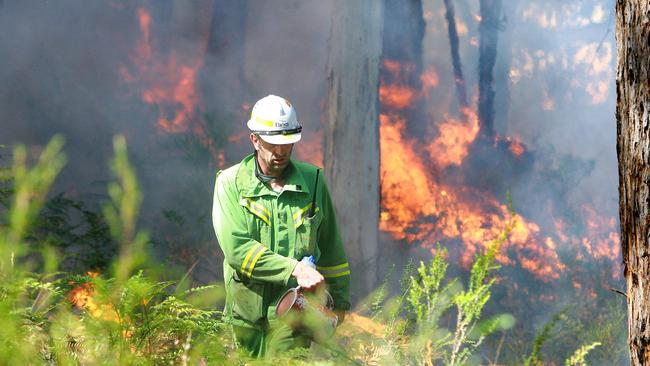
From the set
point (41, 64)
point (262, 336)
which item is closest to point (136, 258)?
point (262, 336)

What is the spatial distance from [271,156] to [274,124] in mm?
127

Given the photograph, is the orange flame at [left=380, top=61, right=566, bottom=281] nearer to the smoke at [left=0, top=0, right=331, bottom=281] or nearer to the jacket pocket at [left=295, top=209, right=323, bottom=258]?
the smoke at [left=0, top=0, right=331, bottom=281]

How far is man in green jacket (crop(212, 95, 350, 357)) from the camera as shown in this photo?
279cm

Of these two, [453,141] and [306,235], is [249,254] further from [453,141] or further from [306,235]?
[453,141]

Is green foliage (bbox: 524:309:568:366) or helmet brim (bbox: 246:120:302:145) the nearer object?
green foliage (bbox: 524:309:568:366)

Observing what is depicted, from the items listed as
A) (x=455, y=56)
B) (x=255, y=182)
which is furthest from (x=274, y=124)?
(x=455, y=56)

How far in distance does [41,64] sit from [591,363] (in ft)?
21.7

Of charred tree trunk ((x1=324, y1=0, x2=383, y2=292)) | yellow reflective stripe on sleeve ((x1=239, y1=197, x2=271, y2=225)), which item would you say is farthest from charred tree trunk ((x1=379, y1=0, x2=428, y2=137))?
yellow reflective stripe on sleeve ((x1=239, y1=197, x2=271, y2=225))

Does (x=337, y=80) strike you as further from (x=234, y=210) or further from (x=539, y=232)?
(x=234, y=210)

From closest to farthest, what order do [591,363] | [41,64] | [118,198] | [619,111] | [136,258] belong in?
1. [136,258]
2. [118,198]
3. [619,111]
4. [591,363]
5. [41,64]

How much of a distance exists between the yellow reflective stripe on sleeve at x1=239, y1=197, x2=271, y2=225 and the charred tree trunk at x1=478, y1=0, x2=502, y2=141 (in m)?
7.91

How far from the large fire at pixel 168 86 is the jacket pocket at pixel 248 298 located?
611 cm

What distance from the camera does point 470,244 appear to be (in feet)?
→ 30.7

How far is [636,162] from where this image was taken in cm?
150
